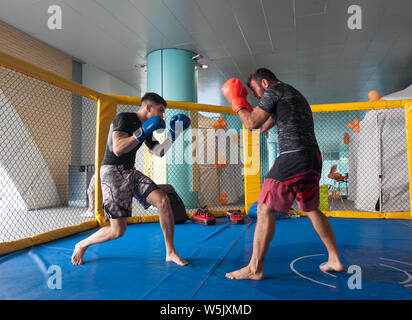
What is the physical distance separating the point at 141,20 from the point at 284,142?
3800mm

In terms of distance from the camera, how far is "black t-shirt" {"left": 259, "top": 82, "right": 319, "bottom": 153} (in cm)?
162

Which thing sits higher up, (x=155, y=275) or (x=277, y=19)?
(x=277, y=19)

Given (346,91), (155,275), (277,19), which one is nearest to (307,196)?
(155,275)

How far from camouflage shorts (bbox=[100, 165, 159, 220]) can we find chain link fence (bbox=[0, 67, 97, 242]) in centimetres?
262

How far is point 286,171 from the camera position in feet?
5.19

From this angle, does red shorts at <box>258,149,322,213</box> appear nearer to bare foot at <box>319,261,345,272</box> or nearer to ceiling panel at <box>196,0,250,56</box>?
bare foot at <box>319,261,345,272</box>

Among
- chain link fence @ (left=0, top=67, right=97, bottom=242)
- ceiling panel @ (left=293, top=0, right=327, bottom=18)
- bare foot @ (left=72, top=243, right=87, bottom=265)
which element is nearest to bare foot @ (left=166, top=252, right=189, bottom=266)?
bare foot @ (left=72, top=243, right=87, bottom=265)

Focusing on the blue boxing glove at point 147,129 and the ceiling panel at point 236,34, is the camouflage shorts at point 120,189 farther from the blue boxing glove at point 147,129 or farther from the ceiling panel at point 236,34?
the ceiling panel at point 236,34

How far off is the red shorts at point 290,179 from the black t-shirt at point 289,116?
6 centimetres

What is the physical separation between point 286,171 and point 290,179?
0.05m

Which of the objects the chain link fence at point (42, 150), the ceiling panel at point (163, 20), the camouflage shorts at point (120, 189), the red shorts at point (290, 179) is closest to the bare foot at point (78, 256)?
the camouflage shorts at point (120, 189)

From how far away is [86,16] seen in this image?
440 centimetres

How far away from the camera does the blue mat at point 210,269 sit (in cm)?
146

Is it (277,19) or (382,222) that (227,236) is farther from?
(277,19)
